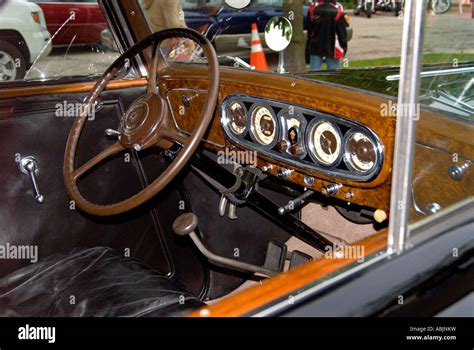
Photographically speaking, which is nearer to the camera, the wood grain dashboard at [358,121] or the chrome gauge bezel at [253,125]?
the wood grain dashboard at [358,121]

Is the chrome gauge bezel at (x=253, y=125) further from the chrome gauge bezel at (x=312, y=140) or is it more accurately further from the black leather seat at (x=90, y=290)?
the black leather seat at (x=90, y=290)

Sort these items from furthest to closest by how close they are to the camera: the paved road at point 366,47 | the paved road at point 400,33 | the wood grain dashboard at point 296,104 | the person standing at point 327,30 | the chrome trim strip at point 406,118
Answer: the person standing at point 327,30 < the wood grain dashboard at point 296,104 < the paved road at point 366,47 < the paved road at point 400,33 < the chrome trim strip at point 406,118

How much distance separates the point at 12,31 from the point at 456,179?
2.01 metres

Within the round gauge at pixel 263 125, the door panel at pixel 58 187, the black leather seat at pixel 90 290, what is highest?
the round gauge at pixel 263 125

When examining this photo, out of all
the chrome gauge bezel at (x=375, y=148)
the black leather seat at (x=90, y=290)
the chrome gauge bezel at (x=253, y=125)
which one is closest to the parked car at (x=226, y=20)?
the chrome gauge bezel at (x=253, y=125)

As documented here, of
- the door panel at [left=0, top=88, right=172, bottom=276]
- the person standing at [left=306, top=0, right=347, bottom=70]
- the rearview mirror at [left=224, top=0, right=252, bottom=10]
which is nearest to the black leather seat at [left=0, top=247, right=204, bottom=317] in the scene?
the door panel at [left=0, top=88, right=172, bottom=276]

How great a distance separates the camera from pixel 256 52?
2592 mm

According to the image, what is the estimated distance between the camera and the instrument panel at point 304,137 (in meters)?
1.84

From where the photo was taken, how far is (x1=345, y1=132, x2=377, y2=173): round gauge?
180 cm

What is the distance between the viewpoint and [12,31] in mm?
2455

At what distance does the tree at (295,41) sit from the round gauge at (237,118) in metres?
0.30

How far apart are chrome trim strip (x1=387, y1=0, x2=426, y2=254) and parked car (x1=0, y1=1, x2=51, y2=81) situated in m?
1.79

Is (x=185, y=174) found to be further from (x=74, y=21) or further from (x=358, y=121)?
(x=358, y=121)
